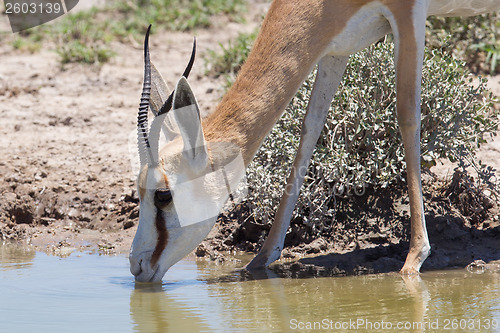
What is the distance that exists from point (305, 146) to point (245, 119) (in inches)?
47.4

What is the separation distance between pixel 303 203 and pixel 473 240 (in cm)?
142

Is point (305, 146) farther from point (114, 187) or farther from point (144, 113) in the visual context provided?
point (114, 187)

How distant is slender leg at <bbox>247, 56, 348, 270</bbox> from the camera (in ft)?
20.3

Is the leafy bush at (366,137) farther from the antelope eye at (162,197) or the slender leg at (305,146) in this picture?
the antelope eye at (162,197)

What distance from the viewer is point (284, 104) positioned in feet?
17.6

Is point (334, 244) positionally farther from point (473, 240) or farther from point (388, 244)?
point (473, 240)

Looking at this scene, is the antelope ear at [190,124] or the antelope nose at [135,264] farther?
the antelope nose at [135,264]

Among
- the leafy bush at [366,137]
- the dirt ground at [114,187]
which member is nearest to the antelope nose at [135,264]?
the dirt ground at [114,187]

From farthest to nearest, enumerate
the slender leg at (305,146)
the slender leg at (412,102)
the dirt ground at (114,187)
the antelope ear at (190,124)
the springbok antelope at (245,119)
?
the dirt ground at (114,187) < the slender leg at (305,146) < the slender leg at (412,102) < the springbok antelope at (245,119) < the antelope ear at (190,124)

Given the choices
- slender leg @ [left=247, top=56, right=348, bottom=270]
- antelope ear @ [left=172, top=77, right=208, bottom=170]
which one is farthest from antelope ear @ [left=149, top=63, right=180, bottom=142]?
slender leg @ [left=247, top=56, right=348, bottom=270]

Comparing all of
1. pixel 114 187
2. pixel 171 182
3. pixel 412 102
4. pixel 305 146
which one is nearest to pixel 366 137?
pixel 305 146

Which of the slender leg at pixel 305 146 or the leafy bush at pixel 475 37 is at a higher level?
the leafy bush at pixel 475 37

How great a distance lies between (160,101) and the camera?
17.7 feet

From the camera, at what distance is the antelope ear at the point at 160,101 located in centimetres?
531
